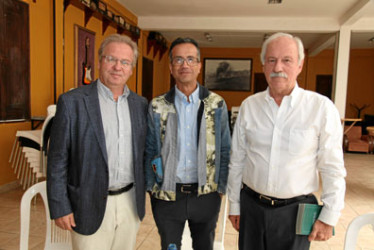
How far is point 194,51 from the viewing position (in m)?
1.59

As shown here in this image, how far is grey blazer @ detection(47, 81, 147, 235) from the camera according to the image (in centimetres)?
139

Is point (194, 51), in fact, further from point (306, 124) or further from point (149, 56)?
point (149, 56)

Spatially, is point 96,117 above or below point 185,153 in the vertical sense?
above

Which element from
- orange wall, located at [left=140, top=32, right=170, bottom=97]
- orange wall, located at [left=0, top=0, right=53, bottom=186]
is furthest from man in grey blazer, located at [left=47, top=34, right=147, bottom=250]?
orange wall, located at [left=140, top=32, right=170, bottom=97]

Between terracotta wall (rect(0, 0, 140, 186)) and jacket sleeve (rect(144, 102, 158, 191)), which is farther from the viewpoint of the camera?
terracotta wall (rect(0, 0, 140, 186))

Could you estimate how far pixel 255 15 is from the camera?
7324mm

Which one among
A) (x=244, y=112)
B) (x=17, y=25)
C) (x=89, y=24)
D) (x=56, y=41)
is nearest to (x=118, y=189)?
(x=244, y=112)

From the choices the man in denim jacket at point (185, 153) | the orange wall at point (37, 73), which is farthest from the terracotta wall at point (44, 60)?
the man in denim jacket at point (185, 153)

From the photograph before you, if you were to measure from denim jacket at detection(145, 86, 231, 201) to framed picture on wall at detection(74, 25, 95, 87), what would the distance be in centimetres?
415

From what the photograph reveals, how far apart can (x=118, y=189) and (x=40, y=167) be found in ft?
7.98

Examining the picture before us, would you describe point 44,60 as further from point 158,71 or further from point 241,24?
point 158,71

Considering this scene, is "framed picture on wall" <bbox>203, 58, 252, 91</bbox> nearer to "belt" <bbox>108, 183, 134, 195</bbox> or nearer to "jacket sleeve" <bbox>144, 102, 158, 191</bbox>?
"jacket sleeve" <bbox>144, 102, 158, 191</bbox>

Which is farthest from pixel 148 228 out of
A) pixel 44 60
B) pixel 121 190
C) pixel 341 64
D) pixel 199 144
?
pixel 341 64

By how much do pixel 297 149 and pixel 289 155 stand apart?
0.04 meters
